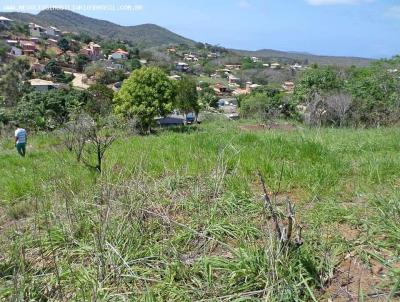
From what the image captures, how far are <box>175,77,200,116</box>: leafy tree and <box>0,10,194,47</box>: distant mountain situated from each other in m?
119

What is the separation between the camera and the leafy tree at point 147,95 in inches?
974

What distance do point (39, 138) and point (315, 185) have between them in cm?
903

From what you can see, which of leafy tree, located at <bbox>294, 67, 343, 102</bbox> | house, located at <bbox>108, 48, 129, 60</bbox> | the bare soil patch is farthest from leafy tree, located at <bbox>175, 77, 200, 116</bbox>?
house, located at <bbox>108, 48, 129, 60</bbox>

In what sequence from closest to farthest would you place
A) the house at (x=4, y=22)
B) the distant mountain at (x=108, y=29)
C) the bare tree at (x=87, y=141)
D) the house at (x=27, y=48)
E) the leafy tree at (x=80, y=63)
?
1. the bare tree at (x=87, y=141)
2. the leafy tree at (x=80, y=63)
3. the house at (x=27, y=48)
4. the house at (x=4, y=22)
5. the distant mountain at (x=108, y=29)

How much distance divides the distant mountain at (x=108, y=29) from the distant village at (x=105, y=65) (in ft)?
126

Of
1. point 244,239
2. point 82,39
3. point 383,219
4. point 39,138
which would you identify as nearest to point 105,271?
point 244,239

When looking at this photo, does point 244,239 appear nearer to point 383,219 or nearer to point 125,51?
point 383,219

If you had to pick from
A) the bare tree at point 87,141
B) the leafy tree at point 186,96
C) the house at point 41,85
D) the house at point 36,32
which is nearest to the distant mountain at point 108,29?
the house at point 36,32

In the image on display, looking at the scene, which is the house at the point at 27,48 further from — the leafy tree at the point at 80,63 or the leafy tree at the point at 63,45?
the leafy tree at the point at 80,63

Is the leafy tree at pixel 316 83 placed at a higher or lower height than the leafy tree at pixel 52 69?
higher

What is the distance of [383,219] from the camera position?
8.41 ft

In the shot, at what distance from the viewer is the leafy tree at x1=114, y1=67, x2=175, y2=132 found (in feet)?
81.1

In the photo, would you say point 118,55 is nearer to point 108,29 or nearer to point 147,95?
point 147,95

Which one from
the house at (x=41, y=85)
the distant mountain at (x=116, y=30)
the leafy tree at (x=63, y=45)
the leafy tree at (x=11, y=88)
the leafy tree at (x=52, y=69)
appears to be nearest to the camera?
the leafy tree at (x=11, y=88)
